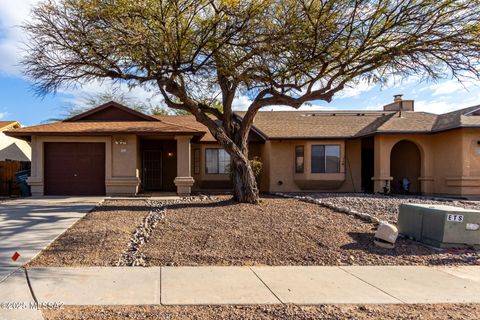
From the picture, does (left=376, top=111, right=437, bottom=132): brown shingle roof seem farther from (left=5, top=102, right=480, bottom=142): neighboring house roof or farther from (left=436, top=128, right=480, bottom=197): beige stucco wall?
(left=436, top=128, right=480, bottom=197): beige stucco wall

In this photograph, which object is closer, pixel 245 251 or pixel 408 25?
pixel 245 251

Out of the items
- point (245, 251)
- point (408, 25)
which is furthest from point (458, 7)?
point (245, 251)

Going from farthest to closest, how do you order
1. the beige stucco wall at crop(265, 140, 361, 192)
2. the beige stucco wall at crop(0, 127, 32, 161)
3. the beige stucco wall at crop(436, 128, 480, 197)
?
the beige stucco wall at crop(0, 127, 32, 161), the beige stucco wall at crop(265, 140, 361, 192), the beige stucco wall at crop(436, 128, 480, 197)

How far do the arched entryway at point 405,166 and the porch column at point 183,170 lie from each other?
36.7ft

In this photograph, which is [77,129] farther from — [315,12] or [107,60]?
[315,12]

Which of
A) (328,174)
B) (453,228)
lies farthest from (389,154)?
(453,228)

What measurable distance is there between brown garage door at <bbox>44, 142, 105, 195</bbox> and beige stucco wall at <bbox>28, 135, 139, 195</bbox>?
0.96 feet

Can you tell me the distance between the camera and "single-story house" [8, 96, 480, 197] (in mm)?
17047

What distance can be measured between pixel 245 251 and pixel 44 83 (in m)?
9.59

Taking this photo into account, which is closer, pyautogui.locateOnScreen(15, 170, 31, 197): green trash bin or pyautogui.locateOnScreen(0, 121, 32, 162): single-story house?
pyautogui.locateOnScreen(15, 170, 31, 197): green trash bin

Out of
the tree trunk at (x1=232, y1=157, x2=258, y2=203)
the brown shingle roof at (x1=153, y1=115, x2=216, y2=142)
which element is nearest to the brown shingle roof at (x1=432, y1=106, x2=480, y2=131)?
the tree trunk at (x1=232, y1=157, x2=258, y2=203)

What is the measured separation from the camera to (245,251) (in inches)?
318

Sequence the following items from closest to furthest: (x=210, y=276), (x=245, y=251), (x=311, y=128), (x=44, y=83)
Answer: (x=210, y=276), (x=245, y=251), (x=44, y=83), (x=311, y=128)

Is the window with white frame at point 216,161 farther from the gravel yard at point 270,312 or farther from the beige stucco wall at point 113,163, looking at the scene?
the gravel yard at point 270,312
